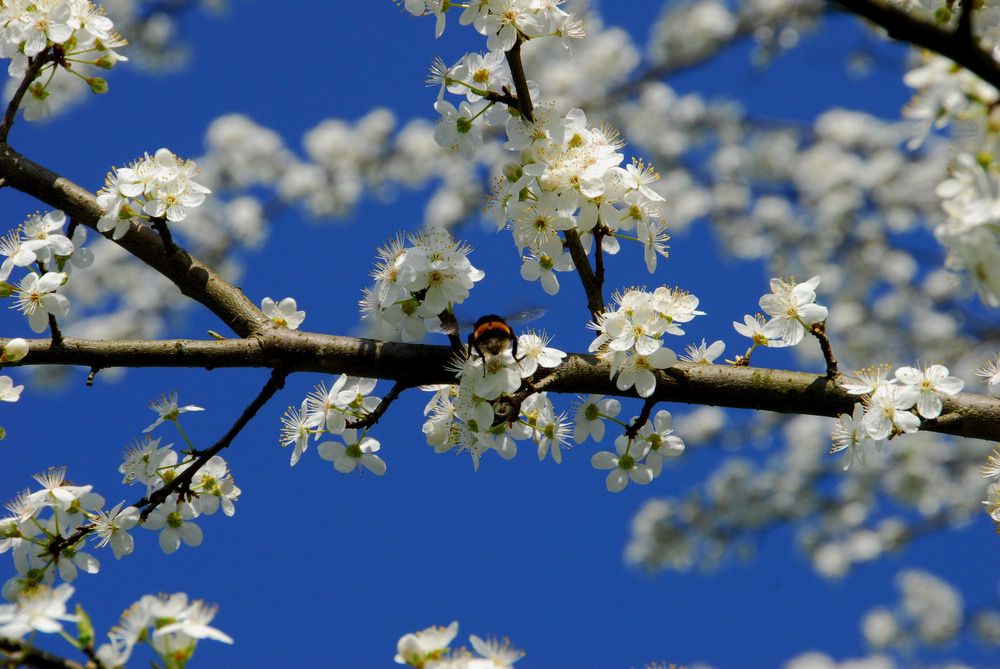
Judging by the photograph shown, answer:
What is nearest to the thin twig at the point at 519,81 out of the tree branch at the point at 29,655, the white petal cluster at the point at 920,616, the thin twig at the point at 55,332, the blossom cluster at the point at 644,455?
the blossom cluster at the point at 644,455

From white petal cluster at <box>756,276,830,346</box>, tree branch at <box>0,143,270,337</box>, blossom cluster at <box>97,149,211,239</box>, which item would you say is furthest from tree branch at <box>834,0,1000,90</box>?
blossom cluster at <box>97,149,211,239</box>

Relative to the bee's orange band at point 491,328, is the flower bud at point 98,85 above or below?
above

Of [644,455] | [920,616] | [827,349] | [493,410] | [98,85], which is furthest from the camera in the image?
[920,616]

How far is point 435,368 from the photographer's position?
8.15 feet

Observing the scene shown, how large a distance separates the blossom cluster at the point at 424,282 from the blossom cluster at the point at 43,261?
95 cm

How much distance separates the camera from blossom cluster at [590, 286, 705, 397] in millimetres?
2359

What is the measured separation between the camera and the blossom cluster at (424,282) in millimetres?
2400

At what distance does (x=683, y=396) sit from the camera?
8.06 feet

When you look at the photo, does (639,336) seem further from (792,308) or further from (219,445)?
(219,445)

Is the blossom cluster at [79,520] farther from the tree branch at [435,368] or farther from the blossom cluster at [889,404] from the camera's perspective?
the blossom cluster at [889,404]

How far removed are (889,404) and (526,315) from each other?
1075mm

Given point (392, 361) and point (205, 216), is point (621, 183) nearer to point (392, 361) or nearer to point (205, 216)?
point (392, 361)

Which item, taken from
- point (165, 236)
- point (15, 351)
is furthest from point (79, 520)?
point (165, 236)

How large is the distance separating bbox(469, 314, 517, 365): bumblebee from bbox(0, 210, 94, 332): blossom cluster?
3.91 ft
